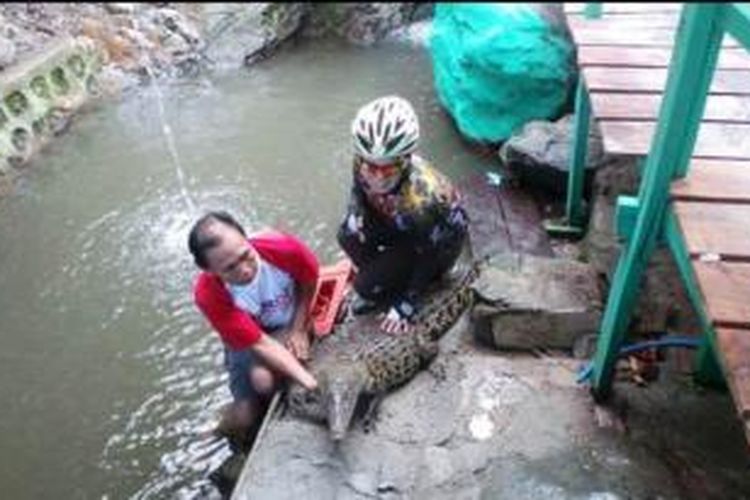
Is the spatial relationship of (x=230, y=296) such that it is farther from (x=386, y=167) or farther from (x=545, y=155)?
(x=545, y=155)

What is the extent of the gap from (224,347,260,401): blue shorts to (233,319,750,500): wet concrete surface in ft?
0.94

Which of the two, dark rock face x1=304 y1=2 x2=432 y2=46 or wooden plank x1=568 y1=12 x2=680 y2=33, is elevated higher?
wooden plank x1=568 y1=12 x2=680 y2=33

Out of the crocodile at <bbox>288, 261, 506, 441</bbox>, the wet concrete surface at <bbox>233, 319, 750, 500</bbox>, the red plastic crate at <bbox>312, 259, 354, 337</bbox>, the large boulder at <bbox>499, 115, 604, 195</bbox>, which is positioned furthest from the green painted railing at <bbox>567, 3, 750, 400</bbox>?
the large boulder at <bbox>499, 115, 604, 195</bbox>

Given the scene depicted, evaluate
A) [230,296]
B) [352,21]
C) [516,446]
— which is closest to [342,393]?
[230,296]

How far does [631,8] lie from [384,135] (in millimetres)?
2912

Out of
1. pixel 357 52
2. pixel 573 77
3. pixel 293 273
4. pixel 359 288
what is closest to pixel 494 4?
pixel 573 77

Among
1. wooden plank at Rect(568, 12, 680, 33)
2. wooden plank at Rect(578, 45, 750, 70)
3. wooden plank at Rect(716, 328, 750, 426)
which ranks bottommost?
wooden plank at Rect(568, 12, 680, 33)

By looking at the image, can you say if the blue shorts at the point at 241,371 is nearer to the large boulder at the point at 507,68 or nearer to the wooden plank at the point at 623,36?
the wooden plank at the point at 623,36

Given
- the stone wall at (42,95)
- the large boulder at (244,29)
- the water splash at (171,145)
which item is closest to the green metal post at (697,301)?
the water splash at (171,145)

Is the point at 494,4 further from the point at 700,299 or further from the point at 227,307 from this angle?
the point at 700,299

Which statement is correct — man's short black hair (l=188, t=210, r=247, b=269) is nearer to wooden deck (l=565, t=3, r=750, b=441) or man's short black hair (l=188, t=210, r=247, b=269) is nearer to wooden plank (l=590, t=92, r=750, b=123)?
wooden deck (l=565, t=3, r=750, b=441)

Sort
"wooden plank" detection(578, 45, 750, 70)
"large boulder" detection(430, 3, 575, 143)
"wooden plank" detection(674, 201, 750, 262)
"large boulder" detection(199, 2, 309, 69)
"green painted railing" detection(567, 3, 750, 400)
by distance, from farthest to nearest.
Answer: "large boulder" detection(199, 2, 309, 69)
"large boulder" detection(430, 3, 575, 143)
"wooden plank" detection(578, 45, 750, 70)
"wooden plank" detection(674, 201, 750, 262)
"green painted railing" detection(567, 3, 750, 400)

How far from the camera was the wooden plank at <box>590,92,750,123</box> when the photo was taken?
12.1 ft

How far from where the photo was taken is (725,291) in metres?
2.61
